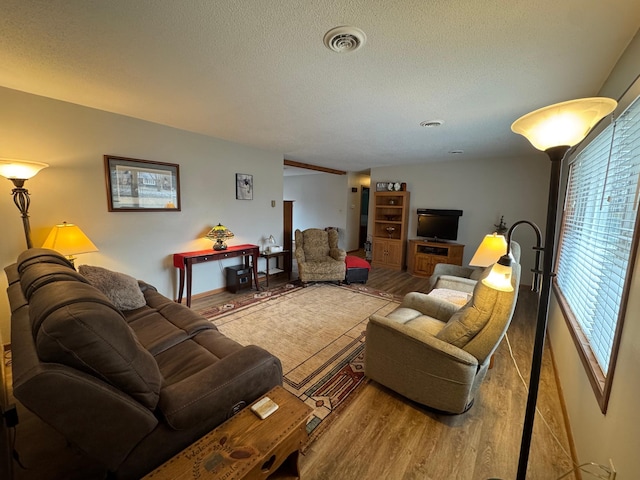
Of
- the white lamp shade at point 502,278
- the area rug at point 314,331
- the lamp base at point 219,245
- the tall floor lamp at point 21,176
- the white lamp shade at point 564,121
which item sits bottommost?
the area rug at point 314,331

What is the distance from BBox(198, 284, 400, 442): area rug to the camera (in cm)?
200

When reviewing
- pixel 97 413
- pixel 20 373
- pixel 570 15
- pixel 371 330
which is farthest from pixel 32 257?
pixel 570 15

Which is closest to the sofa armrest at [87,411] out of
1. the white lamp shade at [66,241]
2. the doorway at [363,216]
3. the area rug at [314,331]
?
the area rug at [314,331]

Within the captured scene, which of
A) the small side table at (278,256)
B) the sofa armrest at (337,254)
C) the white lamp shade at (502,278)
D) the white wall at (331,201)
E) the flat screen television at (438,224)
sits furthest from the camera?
the white wall at (331,201)

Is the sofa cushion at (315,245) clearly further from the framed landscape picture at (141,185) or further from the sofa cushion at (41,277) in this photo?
the sofa cushion at (41,277)

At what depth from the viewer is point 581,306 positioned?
6.26 ft

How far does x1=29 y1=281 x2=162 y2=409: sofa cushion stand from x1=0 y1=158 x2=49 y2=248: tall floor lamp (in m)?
1.76

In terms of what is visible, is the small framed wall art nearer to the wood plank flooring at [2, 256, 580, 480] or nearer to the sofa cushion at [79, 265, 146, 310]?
the sofa cushion at [79, 265, 146, 310]

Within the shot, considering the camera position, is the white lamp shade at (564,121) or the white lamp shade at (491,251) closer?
the white lamp shade at (564,121)

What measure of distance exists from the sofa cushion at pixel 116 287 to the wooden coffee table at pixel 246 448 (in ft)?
5.41

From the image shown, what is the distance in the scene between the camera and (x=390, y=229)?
5.92 m

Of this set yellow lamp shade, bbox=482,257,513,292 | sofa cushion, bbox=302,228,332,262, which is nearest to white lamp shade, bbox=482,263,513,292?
yellow lamp shade, bbox=482,257,513,292

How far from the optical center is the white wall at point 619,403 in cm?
99

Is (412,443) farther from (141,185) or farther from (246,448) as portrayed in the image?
(141,185)
